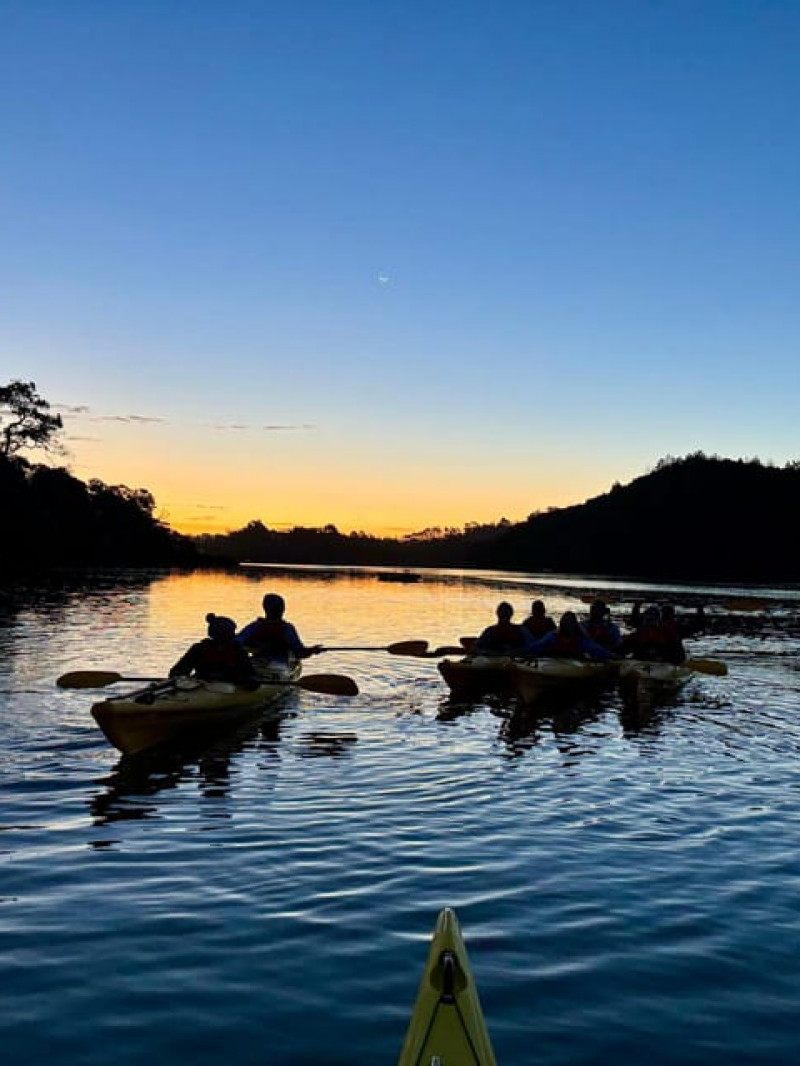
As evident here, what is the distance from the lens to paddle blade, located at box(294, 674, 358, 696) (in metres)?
14.1

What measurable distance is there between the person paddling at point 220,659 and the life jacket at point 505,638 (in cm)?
575

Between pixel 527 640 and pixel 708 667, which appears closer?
pixel 527 640

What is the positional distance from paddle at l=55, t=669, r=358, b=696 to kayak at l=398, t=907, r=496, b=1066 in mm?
10169

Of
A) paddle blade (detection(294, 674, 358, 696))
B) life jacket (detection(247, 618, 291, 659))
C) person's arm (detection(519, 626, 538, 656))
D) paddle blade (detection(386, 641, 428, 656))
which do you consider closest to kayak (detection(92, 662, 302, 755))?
paddle blade (detection(294, 674, 358, 696))

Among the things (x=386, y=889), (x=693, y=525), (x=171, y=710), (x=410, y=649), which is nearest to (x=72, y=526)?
(x=410, y=649)

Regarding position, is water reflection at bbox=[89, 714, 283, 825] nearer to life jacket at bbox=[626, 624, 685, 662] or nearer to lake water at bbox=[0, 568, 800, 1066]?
lake water at bbox=[0, 568, 800, 1066]

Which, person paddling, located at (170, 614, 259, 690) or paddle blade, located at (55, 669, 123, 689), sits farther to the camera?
paddle blade, located at (55, 669, 123, 689)

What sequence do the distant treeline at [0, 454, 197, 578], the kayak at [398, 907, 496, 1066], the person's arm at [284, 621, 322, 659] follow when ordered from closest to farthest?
the kayak at [398, 907, 496, 1066], the person's arm at [284, 621, 322, 659], the distant treeline at [0, 454, 197, 578]

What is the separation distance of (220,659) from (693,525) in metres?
167

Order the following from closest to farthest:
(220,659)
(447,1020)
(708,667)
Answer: (447,1020), (220,659), (708,667)

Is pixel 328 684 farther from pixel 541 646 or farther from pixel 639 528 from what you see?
pixel 639 528

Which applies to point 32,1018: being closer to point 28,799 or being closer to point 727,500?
point 28,799

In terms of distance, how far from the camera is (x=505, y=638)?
1786cm

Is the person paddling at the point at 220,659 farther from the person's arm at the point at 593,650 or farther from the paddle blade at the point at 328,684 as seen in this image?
the person's arm at the point at 593,650
